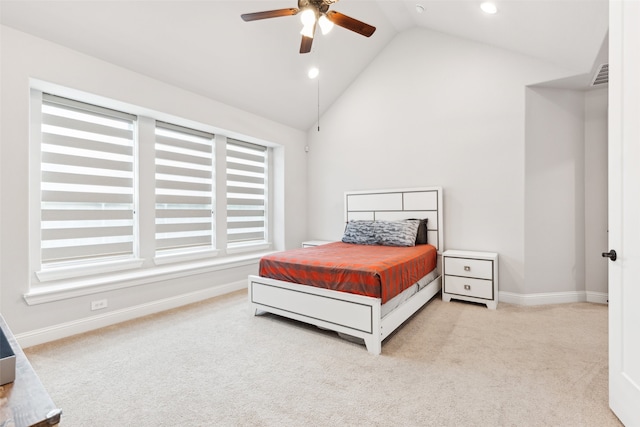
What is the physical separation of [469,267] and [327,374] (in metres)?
2.25

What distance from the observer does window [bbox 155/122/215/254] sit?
371cm

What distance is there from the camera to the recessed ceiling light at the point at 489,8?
292 centimetres

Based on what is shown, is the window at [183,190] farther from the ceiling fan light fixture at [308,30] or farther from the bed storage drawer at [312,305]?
the ceiling fan light fixture at [308,30]

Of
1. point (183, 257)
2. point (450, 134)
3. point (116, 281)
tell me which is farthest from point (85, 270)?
point (450, 134)

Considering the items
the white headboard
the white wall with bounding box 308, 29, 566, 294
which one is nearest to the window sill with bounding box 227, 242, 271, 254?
the white wall with bounding box 308, 29, 566, 294

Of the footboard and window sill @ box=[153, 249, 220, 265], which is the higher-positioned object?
window sill @ box=[153, 249, 220, 265]

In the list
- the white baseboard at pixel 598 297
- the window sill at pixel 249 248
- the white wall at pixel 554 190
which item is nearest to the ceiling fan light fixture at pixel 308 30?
the white wall at pixel 554 190

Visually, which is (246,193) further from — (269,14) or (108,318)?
(269,14)

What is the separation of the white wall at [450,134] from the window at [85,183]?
2.96m

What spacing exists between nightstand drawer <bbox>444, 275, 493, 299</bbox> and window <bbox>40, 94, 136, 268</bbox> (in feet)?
12.1

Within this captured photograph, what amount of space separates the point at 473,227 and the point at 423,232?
0.60m

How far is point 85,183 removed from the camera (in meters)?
3.05
